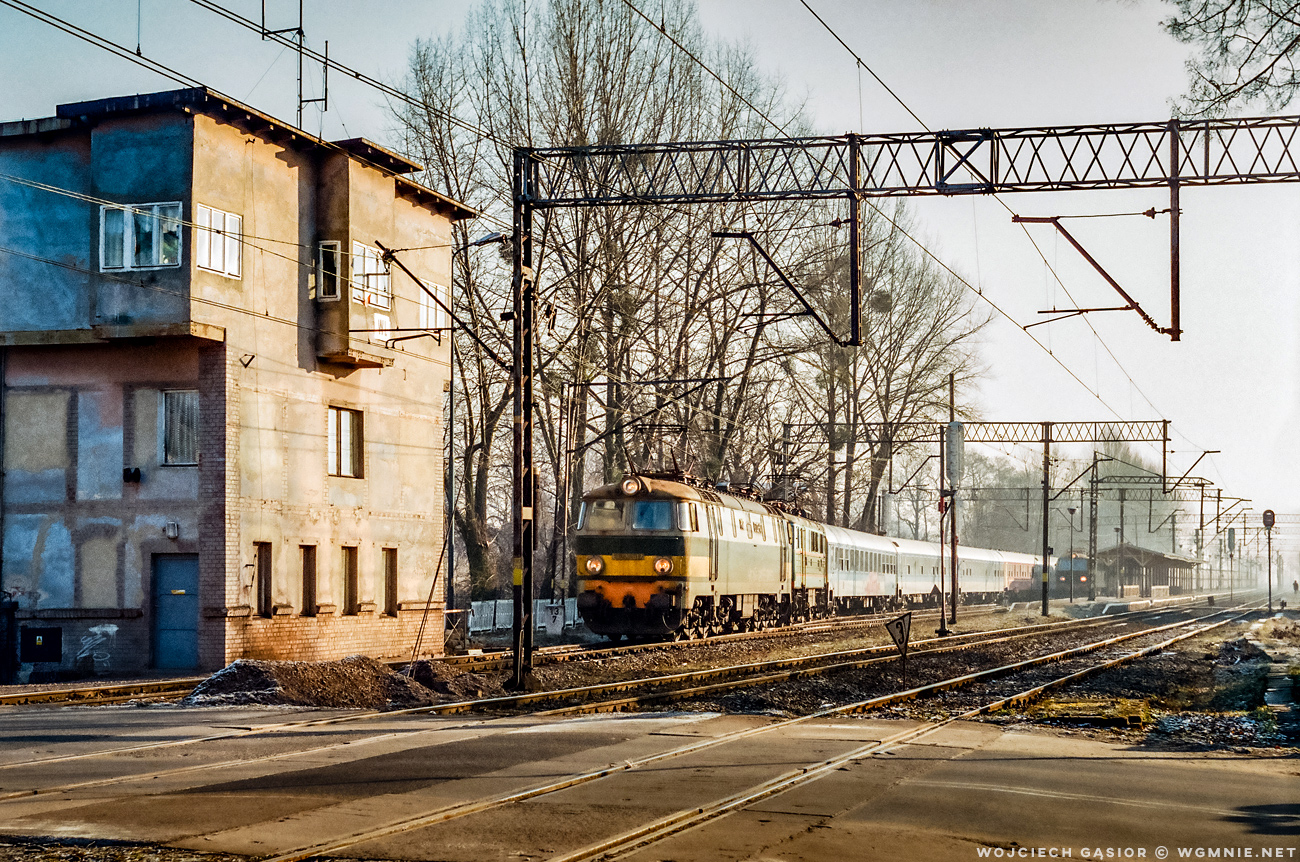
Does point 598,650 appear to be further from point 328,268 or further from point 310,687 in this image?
point 328,268

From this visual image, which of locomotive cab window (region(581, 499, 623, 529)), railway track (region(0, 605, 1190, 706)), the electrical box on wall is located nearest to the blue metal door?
the electrical box on wall

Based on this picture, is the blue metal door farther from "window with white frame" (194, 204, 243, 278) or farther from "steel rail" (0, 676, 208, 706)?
"window with white frame" (194, 204, 243, 278)

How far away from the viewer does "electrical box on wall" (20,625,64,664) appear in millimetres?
23609

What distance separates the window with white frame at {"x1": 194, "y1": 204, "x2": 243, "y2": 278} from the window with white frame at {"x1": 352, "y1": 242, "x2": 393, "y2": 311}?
3106 millimetres

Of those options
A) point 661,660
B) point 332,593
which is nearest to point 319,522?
point 332,593

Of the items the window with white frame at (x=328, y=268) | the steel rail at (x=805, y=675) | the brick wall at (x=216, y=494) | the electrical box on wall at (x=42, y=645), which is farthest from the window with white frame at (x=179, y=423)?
the steel rail at (x=805, y=675)

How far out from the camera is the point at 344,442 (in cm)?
2761

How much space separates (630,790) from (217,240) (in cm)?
1676

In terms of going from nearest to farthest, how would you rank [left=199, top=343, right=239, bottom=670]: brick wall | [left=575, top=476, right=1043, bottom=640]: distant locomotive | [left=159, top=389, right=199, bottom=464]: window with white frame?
[left=199, top=343, right=239, bottom=670]: brick wall → [left=159, top=389, right=199, bottom=464]: window with white frame → [left=575, top=476, right=1043, bottom=640]: distant locomotive

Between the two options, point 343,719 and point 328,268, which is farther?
point 328,268

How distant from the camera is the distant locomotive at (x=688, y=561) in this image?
2869 centimetres

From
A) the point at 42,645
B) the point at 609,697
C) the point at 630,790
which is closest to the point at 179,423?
the point at 42,645

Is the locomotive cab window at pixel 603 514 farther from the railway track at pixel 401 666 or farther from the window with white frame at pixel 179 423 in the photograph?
the window with white frame at pixel 179 423

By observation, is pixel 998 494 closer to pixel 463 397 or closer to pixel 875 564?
pixel 875 564
